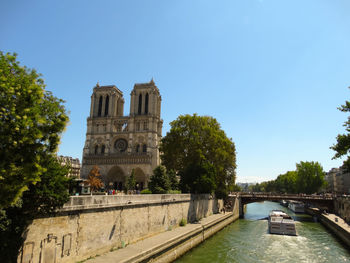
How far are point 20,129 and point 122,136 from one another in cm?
5361

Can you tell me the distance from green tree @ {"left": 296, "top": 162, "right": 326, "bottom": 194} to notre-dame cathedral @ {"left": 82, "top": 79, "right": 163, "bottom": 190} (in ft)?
115

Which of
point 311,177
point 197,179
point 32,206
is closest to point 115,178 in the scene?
point 197,179

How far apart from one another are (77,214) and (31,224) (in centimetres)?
229

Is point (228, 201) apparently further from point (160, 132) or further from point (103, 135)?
point (103, 135)

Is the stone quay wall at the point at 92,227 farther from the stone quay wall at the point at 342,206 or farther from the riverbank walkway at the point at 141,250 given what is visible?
the stone quay wall at the point at 342,206

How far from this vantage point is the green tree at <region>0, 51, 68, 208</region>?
748cm

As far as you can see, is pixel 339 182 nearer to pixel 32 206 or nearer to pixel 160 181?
pixel 160 181

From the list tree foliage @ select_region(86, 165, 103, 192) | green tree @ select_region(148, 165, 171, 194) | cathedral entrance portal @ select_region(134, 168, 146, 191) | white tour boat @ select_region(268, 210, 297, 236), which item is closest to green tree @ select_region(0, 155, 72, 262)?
green tree @ select_region(148, 165, 171, 194)

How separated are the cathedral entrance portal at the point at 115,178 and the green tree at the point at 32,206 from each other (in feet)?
158

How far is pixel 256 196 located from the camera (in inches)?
1919

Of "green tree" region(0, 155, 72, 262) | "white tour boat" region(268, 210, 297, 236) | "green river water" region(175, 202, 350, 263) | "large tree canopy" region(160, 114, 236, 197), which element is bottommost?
"green river water" region(175, 202, 350, 263)

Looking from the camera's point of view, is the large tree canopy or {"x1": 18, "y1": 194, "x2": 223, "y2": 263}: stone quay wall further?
the large tree canopy

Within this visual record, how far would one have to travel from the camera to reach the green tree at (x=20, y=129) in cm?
748

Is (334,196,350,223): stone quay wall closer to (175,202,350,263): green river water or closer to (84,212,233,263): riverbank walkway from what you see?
(175,202,350,263): green river water
